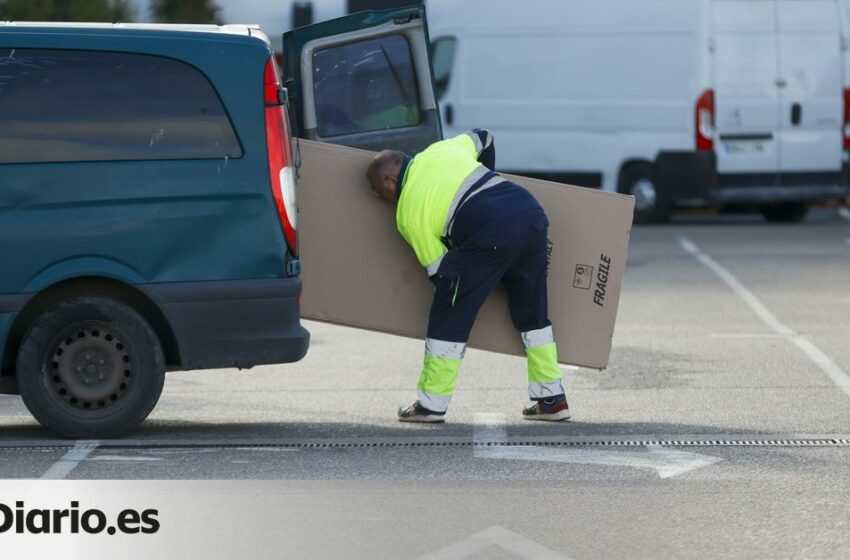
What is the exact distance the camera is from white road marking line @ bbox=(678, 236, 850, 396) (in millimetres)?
10700

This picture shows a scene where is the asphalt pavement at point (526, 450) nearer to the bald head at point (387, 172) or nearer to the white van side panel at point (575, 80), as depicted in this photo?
the bald head at point (387, 172)

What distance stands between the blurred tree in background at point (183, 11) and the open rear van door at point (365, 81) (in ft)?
39.6

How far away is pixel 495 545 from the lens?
6.28 m

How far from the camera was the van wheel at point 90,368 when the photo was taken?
334 inches

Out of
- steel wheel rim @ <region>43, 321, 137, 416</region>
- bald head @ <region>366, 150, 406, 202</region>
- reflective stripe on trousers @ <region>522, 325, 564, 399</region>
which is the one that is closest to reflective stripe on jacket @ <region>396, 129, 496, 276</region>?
bald head @ <region>366, 150, 406, 202</region>

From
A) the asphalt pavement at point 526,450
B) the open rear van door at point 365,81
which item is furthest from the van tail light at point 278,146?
the open rear van door at point 365,81

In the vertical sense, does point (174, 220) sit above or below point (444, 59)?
above

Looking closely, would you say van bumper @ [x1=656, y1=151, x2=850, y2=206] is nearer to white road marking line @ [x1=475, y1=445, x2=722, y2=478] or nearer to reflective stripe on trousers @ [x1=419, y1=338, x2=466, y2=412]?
reflective stripe on trousers @ [x1=419, y1=338, x2=466, y2=412]

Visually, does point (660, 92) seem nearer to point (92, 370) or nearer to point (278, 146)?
point (278, 146)

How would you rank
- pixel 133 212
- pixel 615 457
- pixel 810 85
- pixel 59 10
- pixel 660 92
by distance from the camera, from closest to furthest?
pixel 615 457 < pixel 133 212 < pixel 59 10 < pixel 810 85 < pixel 660 92

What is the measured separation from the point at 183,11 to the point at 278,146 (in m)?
13.8

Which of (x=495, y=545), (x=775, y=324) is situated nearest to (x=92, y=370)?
(x=495, y=545)

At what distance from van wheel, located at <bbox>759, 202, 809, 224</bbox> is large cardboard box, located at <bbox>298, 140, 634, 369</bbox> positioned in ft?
49.6

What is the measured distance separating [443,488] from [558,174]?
16193mm
